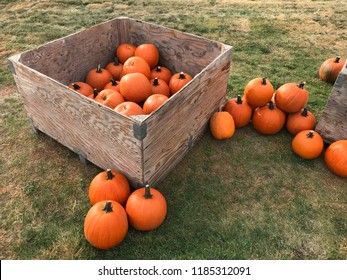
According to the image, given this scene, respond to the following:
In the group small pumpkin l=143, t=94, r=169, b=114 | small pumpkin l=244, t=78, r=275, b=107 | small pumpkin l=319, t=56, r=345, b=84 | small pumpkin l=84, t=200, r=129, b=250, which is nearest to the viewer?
small pumpkin l=84, t=200, r=129, b=250

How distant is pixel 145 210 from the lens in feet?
8.43

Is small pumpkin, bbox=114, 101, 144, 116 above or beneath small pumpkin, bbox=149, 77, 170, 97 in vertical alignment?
above

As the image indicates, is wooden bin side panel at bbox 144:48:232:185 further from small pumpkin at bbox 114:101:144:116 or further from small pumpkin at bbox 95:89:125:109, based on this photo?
small pumpkin at bbox 95:89:125:109

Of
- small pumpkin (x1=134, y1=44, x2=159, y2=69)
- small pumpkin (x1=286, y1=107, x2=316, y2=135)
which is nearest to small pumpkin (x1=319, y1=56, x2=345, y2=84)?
small pumpkin (x1=286, y1=107, x2=316, y2=135)

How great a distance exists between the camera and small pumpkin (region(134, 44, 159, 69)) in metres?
4.04

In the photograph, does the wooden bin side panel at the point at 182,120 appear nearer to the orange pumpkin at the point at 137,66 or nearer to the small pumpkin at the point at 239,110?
the small pumpkin at the point at 239,110

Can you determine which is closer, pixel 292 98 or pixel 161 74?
pixel 292 98

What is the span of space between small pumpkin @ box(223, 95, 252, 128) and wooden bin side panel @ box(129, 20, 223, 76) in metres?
0.61

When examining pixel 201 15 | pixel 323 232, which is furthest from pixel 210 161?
pixel 201 15

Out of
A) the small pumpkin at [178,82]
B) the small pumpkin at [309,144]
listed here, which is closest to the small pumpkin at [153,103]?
the small pumpkin at [178,82]

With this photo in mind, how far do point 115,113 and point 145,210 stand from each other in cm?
85

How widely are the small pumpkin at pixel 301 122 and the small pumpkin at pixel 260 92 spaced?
1.30ft

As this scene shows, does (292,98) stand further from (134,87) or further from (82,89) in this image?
(82,89)

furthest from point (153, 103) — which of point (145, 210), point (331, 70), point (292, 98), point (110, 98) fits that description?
point (331, 70)
